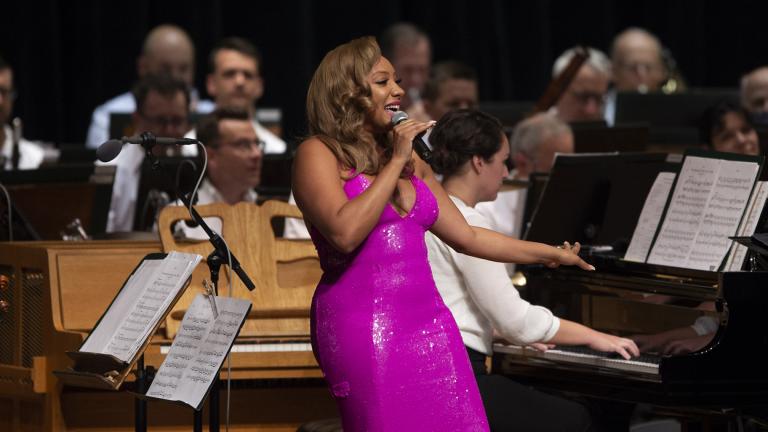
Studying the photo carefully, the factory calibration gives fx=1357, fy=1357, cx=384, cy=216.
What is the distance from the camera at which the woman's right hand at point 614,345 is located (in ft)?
12.4

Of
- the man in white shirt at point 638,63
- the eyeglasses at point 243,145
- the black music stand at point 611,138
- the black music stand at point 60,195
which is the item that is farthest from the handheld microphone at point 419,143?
the man in white shirt at point 638,63

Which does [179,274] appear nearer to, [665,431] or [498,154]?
[498,154]

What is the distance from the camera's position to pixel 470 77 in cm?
732

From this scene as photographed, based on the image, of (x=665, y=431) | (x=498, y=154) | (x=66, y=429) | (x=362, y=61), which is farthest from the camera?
(x=665, y=431)

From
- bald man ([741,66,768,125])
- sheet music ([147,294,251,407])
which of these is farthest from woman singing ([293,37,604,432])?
bald man ([741,66,768,125])

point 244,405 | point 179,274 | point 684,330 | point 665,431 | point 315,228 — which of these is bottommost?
point 665,431

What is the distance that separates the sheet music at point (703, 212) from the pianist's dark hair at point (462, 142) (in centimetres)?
63

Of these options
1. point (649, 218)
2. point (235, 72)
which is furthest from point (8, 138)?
point (649, 218)

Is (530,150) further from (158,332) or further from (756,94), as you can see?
(158,332)

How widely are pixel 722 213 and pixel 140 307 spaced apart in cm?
174

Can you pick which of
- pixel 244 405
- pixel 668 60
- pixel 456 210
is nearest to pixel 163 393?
pixel 456 210

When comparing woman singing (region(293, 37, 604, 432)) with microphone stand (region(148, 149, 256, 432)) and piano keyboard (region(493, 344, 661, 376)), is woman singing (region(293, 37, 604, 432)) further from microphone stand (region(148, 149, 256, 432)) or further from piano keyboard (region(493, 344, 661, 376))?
piano keyboard (region(493, 344, 661, 376))

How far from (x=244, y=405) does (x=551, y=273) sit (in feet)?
3.59

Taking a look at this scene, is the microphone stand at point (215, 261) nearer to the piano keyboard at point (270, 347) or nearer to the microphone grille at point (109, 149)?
the microphone grille at point (109, 149)
